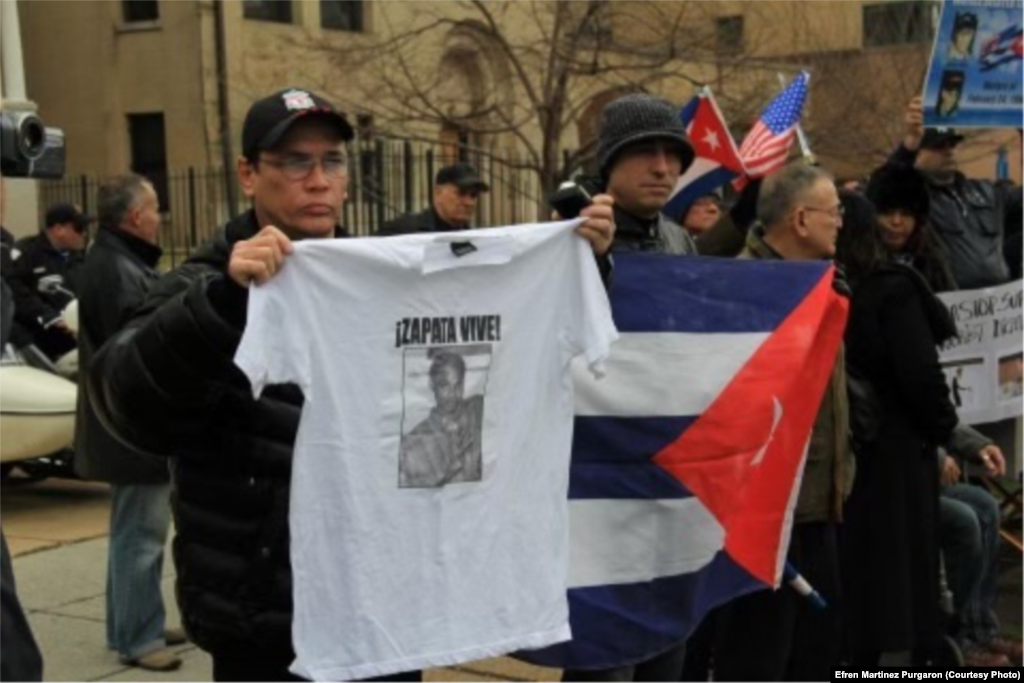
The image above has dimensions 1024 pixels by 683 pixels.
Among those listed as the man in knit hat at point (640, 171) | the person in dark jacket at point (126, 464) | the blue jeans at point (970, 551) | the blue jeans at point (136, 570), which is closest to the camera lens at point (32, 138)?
the man in knit hat at point (640, 171)

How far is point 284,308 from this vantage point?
294cm

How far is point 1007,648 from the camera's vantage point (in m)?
6.16

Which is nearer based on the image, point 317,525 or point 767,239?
point 317,525

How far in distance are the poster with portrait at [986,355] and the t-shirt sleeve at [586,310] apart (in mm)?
3695

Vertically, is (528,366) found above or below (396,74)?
below

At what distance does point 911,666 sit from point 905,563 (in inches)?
19.2

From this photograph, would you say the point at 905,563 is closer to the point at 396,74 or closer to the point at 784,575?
the point at 784,575

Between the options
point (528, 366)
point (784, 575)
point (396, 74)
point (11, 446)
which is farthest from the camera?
point (396, 74)

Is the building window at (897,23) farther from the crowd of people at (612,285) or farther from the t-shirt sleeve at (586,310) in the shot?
the t-shirt sleeve at (586,310)

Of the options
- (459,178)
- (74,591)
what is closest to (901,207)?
(459,178)

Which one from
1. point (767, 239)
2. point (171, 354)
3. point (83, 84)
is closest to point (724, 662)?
point (767, 239)

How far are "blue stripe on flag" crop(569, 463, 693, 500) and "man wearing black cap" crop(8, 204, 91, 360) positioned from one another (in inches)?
231

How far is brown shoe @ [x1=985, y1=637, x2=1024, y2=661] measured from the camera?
6.10 meters

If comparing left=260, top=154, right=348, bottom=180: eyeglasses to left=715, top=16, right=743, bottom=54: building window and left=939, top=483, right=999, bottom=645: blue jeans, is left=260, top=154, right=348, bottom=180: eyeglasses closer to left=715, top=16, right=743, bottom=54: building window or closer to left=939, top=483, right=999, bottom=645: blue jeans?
left=939, top=483, right=999, bottom=645: blue jeans
